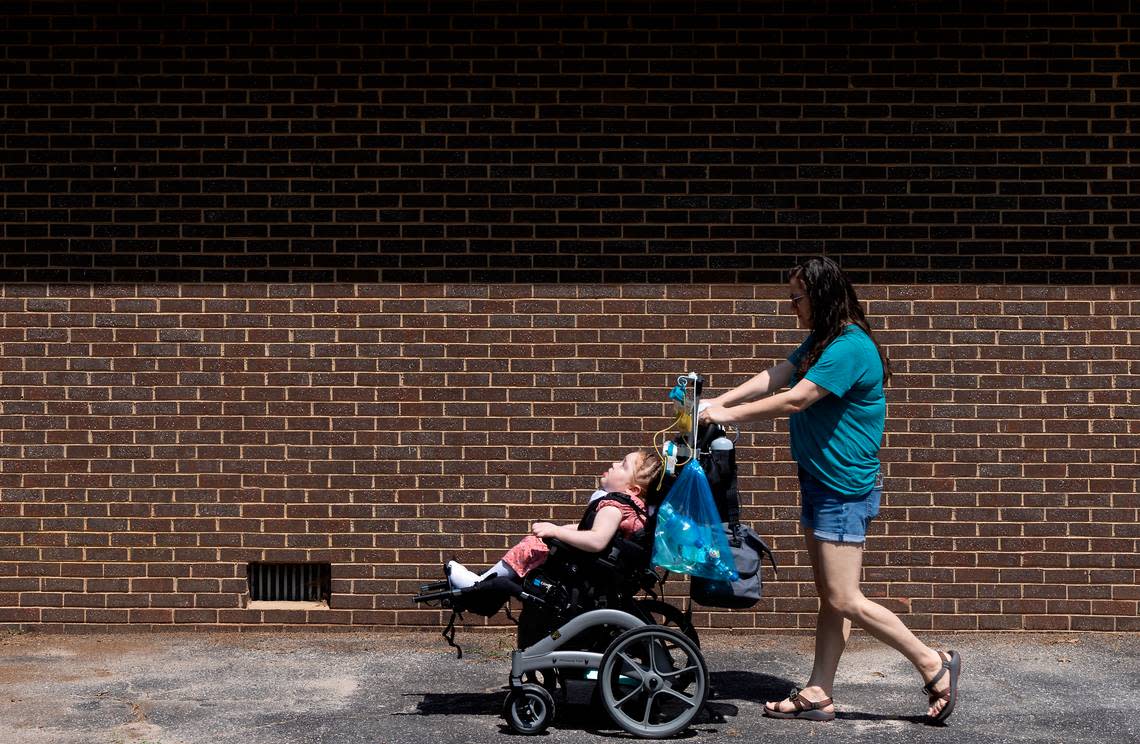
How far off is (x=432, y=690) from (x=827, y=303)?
2544mm

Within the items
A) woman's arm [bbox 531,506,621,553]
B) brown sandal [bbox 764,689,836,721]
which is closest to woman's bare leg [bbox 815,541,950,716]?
brown sandal [bbox 764,689,836,721]

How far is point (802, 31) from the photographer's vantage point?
711 centimetres

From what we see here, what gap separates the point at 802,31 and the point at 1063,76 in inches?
57.3

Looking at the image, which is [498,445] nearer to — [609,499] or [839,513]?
[609,499]

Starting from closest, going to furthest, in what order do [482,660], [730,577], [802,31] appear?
[730,577], [482,660], [802,31]

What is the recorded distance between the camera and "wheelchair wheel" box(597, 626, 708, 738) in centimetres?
528

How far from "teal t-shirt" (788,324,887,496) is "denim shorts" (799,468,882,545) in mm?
37

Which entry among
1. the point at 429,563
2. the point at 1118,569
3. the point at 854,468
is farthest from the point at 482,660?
the point at 1118,569

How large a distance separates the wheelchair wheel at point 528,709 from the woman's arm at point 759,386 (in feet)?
4.73

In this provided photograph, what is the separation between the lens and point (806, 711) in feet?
18.5

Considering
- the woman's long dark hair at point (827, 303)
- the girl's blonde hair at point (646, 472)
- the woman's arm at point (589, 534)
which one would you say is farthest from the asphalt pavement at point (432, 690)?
the woman's long dark hair at point (827, 303)

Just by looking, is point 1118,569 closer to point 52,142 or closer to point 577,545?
point 577,545

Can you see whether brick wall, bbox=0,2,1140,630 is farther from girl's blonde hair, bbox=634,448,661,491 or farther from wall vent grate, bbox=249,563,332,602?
girl's blonde hair, bbox=634,448,661,491

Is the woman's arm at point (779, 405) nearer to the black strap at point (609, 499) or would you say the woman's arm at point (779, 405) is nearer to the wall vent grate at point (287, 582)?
the black strap at point (609, 499)
